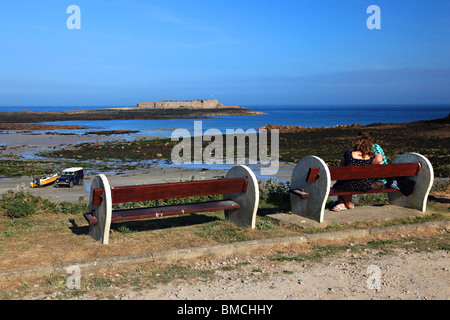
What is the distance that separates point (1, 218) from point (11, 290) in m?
3.50

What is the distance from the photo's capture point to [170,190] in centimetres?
595

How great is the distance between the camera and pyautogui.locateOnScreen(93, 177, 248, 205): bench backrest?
5.73m

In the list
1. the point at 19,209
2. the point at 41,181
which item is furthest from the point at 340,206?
the point at 41,181

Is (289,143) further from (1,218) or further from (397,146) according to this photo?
(1,218)

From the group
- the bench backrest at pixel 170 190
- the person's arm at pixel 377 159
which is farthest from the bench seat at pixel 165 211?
the person's arm at pixel 377 159

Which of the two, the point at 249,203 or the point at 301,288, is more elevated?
the point at 249,203

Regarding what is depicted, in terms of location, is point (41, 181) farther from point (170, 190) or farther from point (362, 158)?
point (362, 158)

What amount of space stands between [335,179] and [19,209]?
5259 millimetres

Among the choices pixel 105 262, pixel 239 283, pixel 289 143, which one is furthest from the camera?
pixel 289 143

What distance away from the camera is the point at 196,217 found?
7586mm

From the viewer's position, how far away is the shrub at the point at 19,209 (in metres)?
7.47
